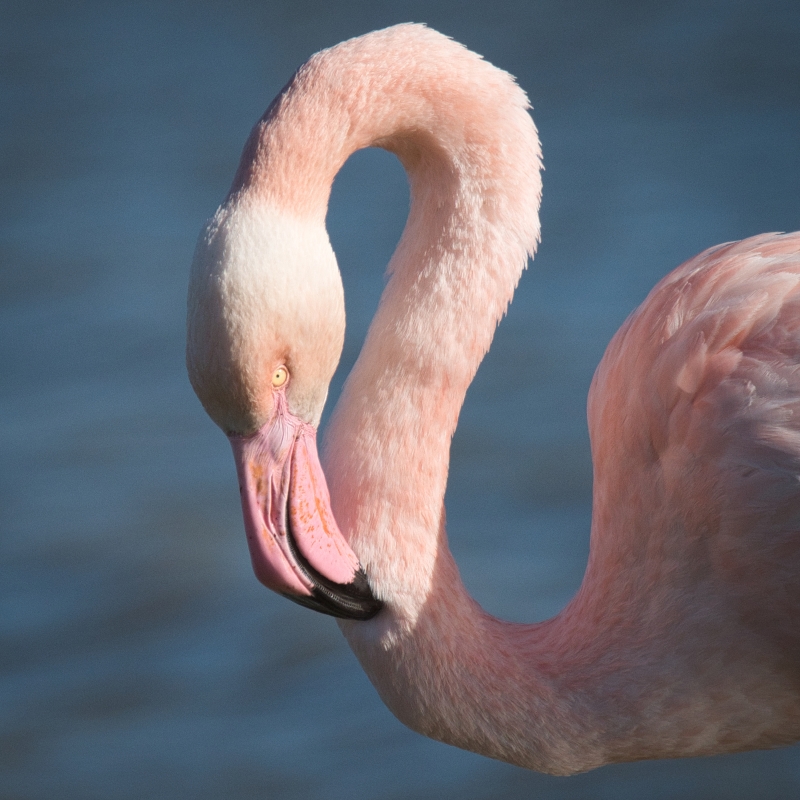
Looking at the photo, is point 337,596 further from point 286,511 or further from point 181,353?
point 181,353

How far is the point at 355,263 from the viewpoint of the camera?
201 inches

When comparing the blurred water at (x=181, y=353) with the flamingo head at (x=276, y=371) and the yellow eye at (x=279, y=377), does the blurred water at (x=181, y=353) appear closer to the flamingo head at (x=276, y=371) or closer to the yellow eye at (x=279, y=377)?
the flamingo head at (x=276, y=371)

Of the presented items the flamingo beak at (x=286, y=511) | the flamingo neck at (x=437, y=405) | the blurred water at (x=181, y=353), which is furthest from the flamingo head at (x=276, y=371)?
the blurred water at (x=181, y=353)

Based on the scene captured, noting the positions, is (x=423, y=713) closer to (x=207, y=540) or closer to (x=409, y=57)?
(x=409, y=57)

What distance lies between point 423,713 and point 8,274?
142 inches

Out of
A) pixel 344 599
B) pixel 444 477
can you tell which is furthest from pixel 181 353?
pixel 344 599

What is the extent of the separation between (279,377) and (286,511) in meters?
0.23

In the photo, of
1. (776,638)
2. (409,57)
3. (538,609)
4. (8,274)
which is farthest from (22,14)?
(776,638)

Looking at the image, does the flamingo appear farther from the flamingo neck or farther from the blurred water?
the blurred water

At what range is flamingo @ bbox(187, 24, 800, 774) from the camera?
212cm

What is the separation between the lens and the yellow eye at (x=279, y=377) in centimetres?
201

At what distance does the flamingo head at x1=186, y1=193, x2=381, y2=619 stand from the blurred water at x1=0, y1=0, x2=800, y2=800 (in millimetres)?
1467

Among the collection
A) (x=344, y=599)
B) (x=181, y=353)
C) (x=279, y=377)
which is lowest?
(x=344, y=599)

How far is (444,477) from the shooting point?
7.68ft
